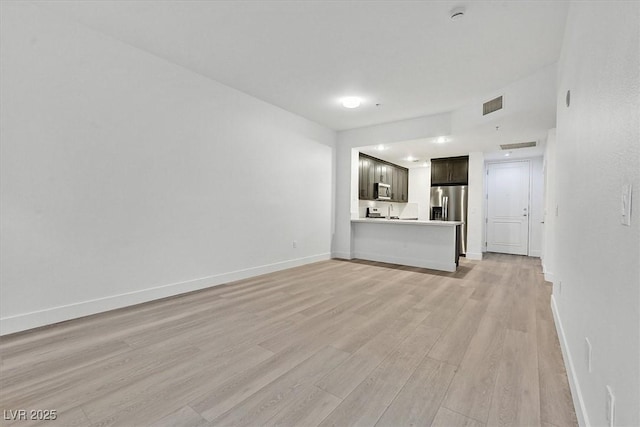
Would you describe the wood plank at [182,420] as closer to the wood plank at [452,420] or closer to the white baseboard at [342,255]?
the wood plank at [452,420]

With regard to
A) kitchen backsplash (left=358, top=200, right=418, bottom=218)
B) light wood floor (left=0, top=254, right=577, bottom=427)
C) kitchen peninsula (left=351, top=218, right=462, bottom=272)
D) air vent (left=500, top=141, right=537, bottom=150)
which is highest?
air vent (left=500, top=141, right=537, bottom=150)

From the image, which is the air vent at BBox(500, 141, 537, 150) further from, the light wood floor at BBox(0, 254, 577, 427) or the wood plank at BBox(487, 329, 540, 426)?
the wood plank at BBox(487, 329, 540, 426)

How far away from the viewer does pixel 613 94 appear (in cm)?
108

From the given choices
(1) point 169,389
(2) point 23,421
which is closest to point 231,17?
(1) point 169,389

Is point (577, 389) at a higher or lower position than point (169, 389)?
higher

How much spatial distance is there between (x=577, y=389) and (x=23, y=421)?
302 centimetres

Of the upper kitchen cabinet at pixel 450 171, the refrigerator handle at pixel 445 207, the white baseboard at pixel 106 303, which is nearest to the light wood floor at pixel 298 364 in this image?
the white baseboard at pixel 106 303

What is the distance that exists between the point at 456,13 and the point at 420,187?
6689 mm

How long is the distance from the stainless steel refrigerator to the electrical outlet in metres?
6.13

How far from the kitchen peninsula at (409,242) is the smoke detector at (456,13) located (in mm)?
3392

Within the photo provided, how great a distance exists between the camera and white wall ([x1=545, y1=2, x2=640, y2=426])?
840mm

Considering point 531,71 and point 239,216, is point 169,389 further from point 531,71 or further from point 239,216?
point 531,71

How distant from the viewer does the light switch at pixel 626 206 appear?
2.93ft

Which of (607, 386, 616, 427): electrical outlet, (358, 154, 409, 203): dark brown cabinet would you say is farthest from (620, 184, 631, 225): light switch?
(358, 154, 409, 203): dark brown cabinet
